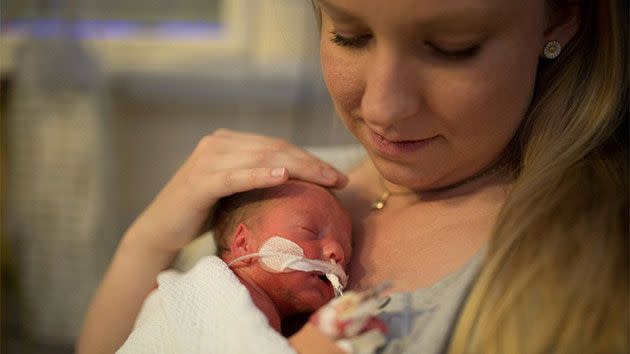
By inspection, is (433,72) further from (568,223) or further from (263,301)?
(263,301)

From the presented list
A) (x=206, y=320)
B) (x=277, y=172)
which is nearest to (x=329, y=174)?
(x=277, y=172)

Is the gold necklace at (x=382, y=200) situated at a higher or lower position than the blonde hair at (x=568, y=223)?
lower

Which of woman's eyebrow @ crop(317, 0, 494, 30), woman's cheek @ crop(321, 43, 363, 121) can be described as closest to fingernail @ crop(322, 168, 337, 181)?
woman's cheek @ crop(321, 43, 363, 121)

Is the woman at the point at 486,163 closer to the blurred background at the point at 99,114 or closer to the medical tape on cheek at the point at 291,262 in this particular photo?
the medical tape on cheek at the point at 291,262

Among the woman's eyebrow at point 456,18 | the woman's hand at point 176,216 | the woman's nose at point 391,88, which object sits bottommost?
the woman's hand at point 176,216

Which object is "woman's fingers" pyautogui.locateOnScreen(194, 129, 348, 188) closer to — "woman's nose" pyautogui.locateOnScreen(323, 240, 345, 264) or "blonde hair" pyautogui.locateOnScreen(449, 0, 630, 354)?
"woman's nose" pyautogui.locateOnScreen(323, 240, 345, 264)

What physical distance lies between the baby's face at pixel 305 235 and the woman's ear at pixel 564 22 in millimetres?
341

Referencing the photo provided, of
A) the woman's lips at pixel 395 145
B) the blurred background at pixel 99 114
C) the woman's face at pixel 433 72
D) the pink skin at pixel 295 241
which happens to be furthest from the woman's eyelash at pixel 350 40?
the blurred background at pixel 99 114

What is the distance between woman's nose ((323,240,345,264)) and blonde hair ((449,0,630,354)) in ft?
0.64

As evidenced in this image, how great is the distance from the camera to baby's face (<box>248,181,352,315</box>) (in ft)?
3.40

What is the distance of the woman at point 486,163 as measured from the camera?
0.82 meters

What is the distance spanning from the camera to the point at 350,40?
982 mm

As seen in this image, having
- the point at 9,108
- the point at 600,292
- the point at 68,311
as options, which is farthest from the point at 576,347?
the point at 9,108

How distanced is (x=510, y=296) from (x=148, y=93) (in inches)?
75.7
